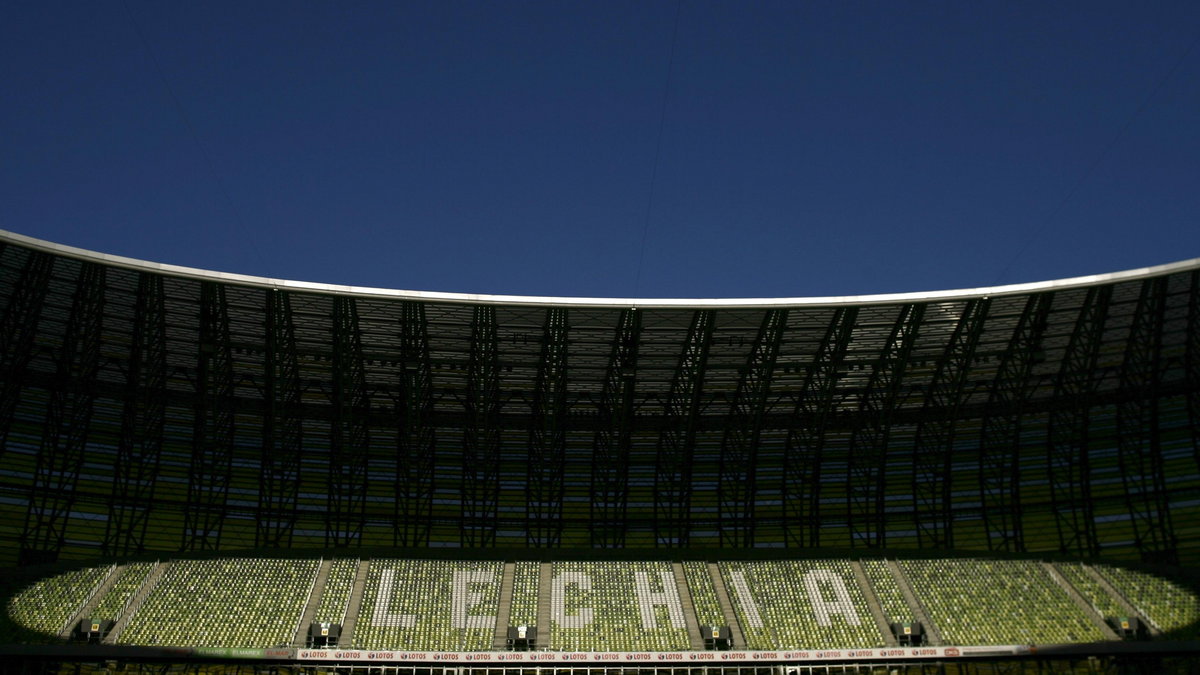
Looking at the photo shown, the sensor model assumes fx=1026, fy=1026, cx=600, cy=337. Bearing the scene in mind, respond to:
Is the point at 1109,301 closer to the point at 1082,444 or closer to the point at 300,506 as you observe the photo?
the point at 1082,444

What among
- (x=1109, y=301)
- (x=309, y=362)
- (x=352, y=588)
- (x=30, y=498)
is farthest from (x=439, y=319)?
(x=1109, y=301)

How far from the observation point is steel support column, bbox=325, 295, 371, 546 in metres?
46.4

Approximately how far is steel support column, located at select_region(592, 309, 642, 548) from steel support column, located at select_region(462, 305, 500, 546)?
5.41 m

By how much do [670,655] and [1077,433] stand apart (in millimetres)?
25048

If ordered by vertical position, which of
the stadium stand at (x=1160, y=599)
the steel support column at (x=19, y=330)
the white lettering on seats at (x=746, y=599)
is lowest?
the white lettering on seats at (x=746, y=599)

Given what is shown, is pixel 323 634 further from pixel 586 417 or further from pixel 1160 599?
pixel 1160 599

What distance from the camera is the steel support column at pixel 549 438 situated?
47.6 meters

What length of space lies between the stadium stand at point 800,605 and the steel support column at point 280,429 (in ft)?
75.9

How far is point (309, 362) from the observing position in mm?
49469

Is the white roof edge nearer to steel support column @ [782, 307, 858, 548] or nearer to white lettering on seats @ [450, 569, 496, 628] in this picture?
steel support column @ [782, 307, 858, 548]

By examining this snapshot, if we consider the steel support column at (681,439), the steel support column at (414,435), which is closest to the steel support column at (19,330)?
the steel support column at (414,435)

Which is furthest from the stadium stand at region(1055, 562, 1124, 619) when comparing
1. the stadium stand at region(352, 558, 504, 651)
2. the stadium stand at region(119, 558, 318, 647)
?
the stadium stand at region(119, 558, 318, 647)

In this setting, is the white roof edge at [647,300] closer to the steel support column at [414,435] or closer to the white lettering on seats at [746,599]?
the steel support column at [414,435]

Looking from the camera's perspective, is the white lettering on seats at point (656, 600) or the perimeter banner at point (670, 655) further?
the white lettering on seats at point (656, 600)
